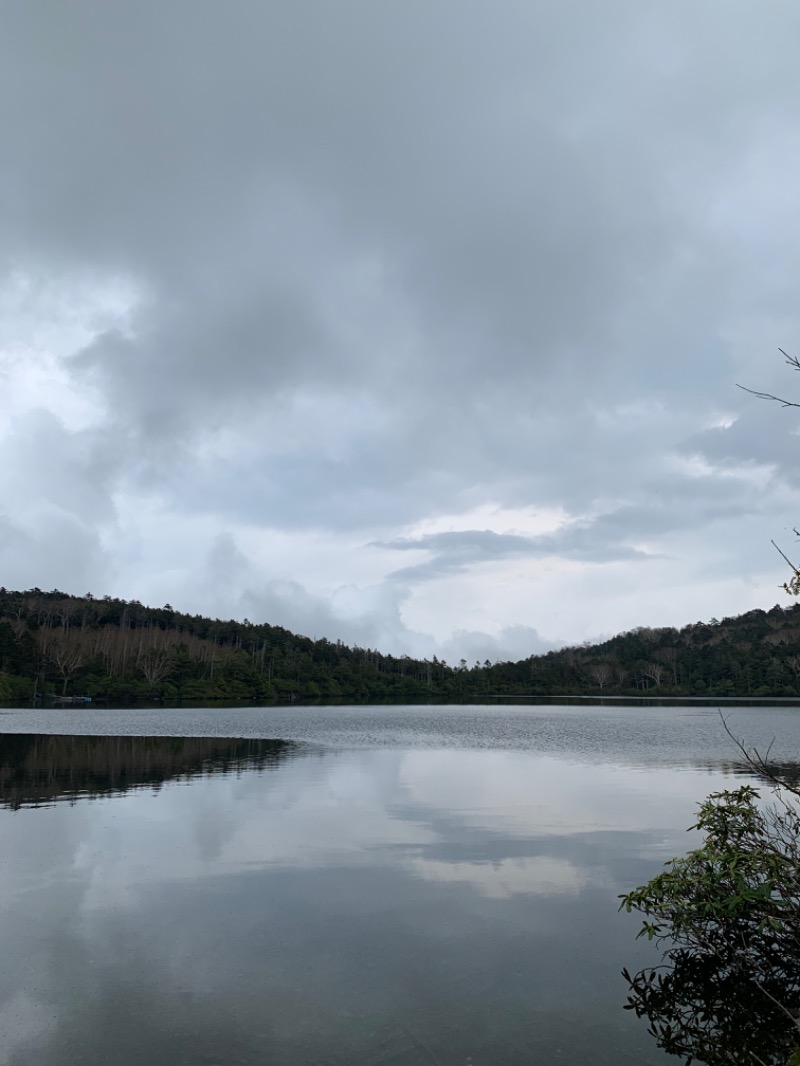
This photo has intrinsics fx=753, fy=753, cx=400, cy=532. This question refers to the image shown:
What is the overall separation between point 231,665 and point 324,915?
426ft

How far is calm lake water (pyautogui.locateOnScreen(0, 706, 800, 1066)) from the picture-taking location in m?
7.77

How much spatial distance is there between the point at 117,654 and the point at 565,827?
404 feet

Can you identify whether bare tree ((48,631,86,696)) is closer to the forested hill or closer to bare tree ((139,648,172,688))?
the forested hill

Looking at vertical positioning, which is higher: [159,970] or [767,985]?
[159,970]

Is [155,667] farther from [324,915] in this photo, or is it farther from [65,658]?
[324,915]

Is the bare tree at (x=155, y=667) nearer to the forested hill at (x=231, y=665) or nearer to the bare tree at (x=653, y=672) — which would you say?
the forested hill at (x=231, y=665)

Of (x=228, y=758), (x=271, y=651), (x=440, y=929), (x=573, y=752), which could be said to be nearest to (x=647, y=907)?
(x=440, y=929)

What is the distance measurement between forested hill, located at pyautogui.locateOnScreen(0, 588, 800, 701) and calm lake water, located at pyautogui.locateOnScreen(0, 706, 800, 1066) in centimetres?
8808

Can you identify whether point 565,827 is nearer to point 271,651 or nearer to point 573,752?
point 573,752

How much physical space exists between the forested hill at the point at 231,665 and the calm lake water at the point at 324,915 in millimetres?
88082

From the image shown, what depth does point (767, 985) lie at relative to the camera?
9328 millimetres

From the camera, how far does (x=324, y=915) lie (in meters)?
11.6

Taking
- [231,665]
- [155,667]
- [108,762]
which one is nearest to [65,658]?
[155,667]

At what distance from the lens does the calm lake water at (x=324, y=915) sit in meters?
7.77
